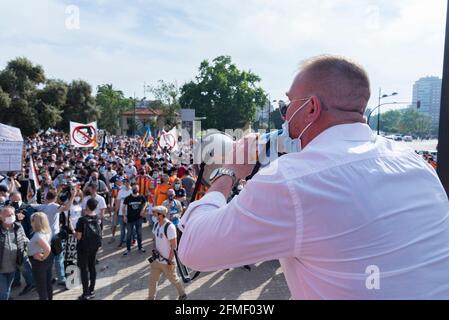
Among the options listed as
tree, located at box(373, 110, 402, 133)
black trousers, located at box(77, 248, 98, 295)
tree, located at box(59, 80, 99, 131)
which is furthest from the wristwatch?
tree, located at box(373, 110, 402, 133)

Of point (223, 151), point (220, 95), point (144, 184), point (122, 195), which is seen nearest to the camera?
point (223, 151)

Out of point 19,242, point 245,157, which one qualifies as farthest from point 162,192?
point 245,157

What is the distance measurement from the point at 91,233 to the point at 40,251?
971mm

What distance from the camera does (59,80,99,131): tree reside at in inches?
1332

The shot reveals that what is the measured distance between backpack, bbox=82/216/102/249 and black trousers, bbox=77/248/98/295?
0.37 ft

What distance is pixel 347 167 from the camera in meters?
1.00

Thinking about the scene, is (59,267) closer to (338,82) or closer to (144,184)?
(144,184)

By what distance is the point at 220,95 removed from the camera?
158 feet

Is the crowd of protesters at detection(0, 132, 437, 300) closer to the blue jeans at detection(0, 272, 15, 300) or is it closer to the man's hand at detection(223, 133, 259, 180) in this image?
the blue jeans at detection(0, 272, 15, 300)

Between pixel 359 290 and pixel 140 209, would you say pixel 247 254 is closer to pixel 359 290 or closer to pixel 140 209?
pixel 359 290

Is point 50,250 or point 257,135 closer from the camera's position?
point 257,135

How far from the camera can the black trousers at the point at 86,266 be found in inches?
254
